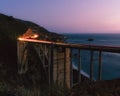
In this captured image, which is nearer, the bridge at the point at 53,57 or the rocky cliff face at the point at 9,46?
the bridge at the point at 53,57

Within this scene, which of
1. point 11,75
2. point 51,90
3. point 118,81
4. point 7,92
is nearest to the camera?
point 118,81

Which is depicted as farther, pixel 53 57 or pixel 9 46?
pixel 9 46

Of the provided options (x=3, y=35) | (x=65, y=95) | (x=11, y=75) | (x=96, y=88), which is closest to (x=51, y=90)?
(x=65, y=95)

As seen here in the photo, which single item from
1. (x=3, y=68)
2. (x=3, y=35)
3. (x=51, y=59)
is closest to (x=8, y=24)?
(x=3, y=35)

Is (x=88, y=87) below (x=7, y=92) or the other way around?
the other way around

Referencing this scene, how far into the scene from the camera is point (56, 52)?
998cm

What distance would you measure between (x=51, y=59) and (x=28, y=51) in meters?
Result: 3.47

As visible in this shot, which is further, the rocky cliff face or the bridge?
the rocky cliff face

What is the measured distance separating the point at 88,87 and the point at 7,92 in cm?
166

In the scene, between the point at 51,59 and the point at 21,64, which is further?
the point at 21,64

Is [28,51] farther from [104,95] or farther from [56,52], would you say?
[104,95]

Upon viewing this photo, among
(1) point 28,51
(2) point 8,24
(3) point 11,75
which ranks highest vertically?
(2) point 8,24

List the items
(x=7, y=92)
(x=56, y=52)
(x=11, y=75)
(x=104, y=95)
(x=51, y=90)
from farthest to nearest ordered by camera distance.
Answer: (x=11, y=75)
(x=56, y=52)
(x=7, y=92)
(x=51, y=90)
(x=104, y=95)

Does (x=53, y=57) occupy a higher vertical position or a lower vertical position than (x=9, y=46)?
higher
